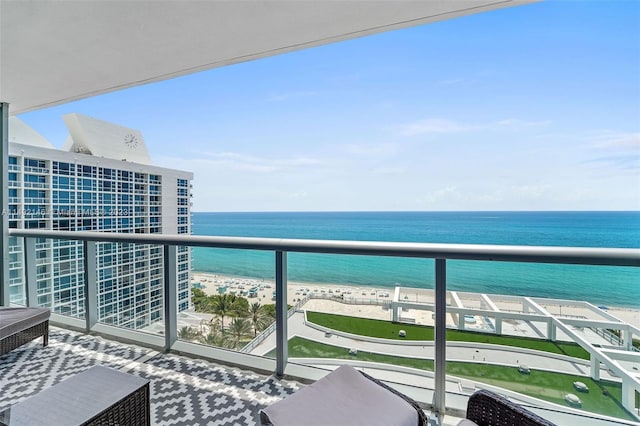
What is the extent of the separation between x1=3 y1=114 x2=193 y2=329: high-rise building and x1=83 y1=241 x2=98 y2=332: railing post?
5 cm

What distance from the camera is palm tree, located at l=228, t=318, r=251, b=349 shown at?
8.46 feet

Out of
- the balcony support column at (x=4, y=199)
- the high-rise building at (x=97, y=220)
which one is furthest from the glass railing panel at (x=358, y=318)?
the balcony support column at (x=4, y=199)

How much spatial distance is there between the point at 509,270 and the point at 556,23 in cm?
1359

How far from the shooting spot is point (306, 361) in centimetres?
236

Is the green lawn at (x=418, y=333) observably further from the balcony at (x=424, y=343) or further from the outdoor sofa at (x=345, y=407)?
the outdoor sofa at (x=345, y=407)

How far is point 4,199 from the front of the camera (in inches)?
145

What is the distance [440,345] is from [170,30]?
9.62 feet

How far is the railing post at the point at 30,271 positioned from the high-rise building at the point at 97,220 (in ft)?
0.14

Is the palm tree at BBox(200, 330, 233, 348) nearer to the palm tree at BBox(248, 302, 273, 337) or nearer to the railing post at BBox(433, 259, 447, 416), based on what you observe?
the palm tree at BBox(248, 302, 273, 337)

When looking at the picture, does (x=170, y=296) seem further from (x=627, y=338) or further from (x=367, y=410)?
(x=627, y=338)

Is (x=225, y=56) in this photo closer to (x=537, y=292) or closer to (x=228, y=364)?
(x=228, y=364)

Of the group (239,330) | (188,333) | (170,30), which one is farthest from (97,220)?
(170,30)

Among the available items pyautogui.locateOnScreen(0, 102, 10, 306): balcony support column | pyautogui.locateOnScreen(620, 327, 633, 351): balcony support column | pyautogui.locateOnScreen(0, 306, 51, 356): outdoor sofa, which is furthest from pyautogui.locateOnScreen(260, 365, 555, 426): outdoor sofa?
pyautogui.locateOnScreen(0, 102, 10, 306): balcony support column

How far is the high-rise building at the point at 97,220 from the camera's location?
3.02 m
